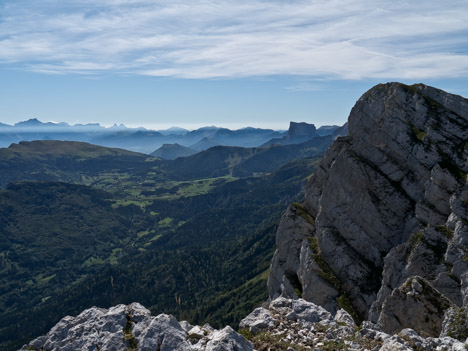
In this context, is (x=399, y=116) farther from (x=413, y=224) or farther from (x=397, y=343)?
(x=397, y=343)

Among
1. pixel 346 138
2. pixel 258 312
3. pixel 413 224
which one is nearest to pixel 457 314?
pixel 258 312

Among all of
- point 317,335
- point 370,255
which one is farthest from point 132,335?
point 370,255

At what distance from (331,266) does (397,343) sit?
195ft

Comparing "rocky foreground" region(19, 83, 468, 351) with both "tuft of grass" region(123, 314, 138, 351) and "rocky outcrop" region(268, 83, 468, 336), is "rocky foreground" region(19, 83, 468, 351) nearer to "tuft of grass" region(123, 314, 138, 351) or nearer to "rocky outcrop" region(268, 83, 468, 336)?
"tuft of grass" region(123, 314, 138, 351)

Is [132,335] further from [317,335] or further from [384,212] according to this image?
[384,212]

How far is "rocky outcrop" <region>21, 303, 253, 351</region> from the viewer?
28.9m

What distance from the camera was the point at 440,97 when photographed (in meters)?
90.8

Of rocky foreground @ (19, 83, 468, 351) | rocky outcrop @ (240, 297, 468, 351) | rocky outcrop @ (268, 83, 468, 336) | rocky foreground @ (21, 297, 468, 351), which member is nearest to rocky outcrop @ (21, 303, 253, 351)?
rocky foreground @ (21, 297, 468, 351)

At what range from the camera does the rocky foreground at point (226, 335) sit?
2850 centimetres

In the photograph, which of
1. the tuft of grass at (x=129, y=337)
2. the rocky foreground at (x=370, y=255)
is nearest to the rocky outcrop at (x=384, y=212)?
the rocky foreground at (x=370, y=255)

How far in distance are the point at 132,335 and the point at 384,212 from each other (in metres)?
69.2

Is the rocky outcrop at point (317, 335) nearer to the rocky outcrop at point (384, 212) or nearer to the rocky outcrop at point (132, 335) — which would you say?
the rocky outcrop at point (132, 335)

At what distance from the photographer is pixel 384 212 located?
8288 cm

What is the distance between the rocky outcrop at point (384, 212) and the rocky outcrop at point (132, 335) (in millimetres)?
34142
